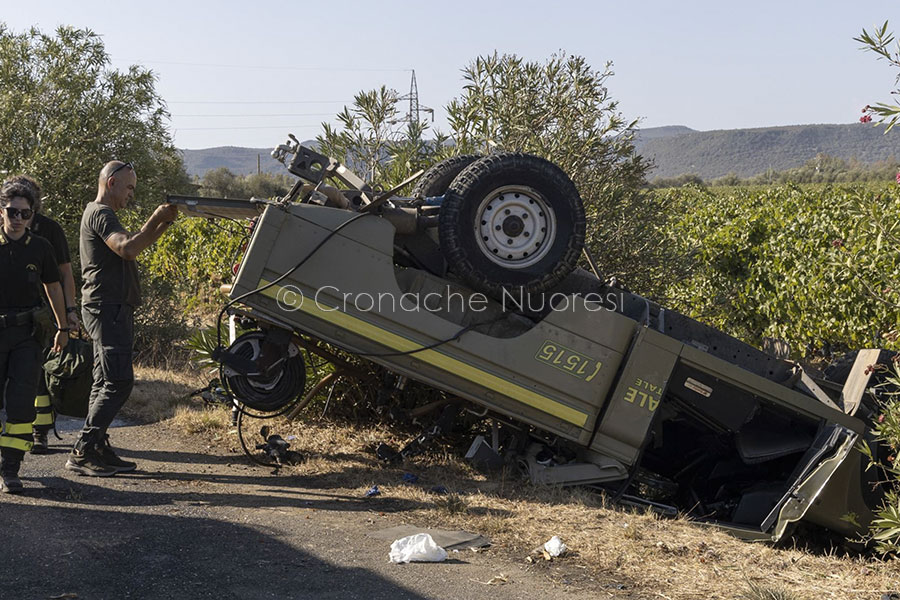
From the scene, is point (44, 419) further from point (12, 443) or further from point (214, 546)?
point (214, 546)

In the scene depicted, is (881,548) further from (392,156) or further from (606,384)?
(392,156)

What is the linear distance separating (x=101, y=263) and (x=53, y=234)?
70 centimetres

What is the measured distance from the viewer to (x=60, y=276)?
567 centimetres

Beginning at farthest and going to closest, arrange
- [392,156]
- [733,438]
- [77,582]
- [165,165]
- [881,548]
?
[165,165]
[392,156]
[733,438]
[881,548]
[77,582]

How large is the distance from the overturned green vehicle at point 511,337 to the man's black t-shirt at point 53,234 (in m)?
1.19

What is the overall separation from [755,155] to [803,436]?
155500 mm

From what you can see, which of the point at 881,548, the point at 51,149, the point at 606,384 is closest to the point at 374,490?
the point at 606,384

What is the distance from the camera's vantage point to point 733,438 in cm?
621

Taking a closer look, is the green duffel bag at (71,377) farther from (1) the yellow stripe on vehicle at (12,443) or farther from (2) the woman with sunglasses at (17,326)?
(1) the yellow stripe on vehicle at (12,443)

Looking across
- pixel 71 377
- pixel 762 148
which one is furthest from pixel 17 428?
pixel 762 148

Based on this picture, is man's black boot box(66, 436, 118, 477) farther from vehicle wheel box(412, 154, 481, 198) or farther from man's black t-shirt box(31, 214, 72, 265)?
vehicle wheel box(412, 154, 481, 198)

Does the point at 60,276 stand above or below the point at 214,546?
above

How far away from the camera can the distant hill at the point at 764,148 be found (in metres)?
144

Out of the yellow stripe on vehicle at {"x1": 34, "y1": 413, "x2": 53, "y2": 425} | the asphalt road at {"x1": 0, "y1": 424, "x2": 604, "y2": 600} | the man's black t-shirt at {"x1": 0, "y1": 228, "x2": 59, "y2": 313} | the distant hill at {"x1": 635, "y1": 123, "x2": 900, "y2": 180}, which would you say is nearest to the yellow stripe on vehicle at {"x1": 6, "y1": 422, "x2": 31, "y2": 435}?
the asphalt road at {"x1": 0, "y1": 424, "x2": 604, "y2": 600}
